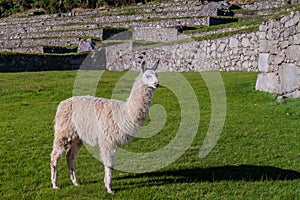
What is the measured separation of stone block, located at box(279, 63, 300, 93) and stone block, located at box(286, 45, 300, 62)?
168 millimetres

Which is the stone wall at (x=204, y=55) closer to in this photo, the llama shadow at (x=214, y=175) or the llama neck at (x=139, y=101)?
the llama shadow at (x=214, y=175)

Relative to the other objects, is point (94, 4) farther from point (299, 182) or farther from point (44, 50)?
point (299, 182)

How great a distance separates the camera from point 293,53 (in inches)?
380

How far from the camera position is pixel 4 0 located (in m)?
50.1

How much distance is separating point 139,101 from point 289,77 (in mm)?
6526

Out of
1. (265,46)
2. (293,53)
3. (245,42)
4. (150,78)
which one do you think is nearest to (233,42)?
(245,42)

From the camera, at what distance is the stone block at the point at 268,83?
10.3 metres

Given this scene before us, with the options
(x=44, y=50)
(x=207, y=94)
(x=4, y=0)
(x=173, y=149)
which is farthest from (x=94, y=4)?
(x=173, y=149)

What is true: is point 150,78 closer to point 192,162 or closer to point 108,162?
point 108,162

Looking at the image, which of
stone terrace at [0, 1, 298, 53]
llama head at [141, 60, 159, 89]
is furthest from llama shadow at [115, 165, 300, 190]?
stone terrace at [0, 1, 298, 53]

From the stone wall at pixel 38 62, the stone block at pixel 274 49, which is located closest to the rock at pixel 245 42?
the stone block at pixel 274 49

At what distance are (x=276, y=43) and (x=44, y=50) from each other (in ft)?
48.6

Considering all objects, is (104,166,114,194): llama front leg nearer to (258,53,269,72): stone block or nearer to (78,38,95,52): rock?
(258,53,269,72): stone block

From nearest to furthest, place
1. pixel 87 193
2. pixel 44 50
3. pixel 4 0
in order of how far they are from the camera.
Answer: pixel 87 193, pixel 44 50, pixel 4 0
